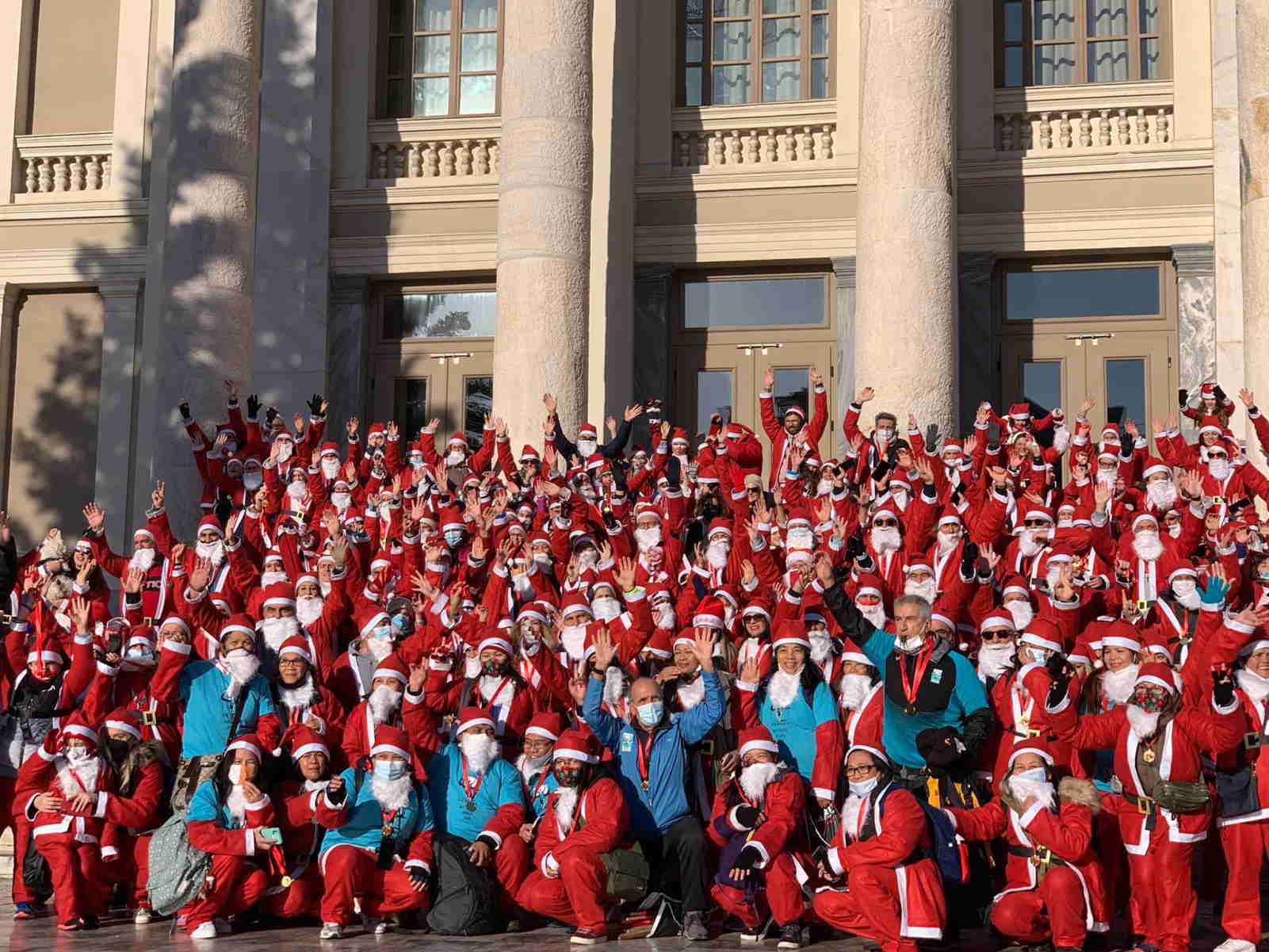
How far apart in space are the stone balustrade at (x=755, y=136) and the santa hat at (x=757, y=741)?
40.2 ft

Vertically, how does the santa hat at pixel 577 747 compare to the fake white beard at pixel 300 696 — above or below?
below

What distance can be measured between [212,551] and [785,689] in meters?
5.59

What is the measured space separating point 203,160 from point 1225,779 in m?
13.5

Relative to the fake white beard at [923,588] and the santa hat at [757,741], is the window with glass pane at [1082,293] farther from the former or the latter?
the santa hat at [757,741]

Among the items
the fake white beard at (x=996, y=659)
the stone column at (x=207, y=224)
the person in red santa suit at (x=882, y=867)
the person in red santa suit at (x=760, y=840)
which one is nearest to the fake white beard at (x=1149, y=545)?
the fake white beard at (x=996, y=659)

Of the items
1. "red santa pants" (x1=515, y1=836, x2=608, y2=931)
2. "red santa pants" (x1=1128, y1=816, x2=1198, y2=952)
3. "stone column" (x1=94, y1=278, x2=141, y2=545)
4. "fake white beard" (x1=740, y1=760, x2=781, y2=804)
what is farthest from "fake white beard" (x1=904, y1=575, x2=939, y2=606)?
"stone column" (x1=94, y1=278, x2=141, y2=545)

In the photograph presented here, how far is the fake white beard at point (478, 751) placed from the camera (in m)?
10.1

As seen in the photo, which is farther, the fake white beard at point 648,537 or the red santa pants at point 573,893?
the fake white beard at point 648,537

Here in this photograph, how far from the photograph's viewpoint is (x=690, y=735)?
398 inches

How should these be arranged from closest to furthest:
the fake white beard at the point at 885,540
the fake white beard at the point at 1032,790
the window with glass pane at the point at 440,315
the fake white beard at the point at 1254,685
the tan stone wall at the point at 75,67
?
1. the fake white beard at the point at 1032,790
2. the fake white beard at the point at 1254,685
3. the fake white beard at the point at 885,540
4. the window with glass pane at the point at 440,315
5. the tan stone wall at the point at 75,67

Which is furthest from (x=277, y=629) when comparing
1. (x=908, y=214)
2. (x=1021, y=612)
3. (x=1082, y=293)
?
(x=1082, y=293)

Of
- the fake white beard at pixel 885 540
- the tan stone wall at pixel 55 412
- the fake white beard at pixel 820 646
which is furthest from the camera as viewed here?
the tan stone wall at pixel 55 412

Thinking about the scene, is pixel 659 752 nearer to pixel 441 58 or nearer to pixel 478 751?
pixel 478 751

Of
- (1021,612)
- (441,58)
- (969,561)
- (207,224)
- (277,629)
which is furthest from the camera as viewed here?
(441,58)
